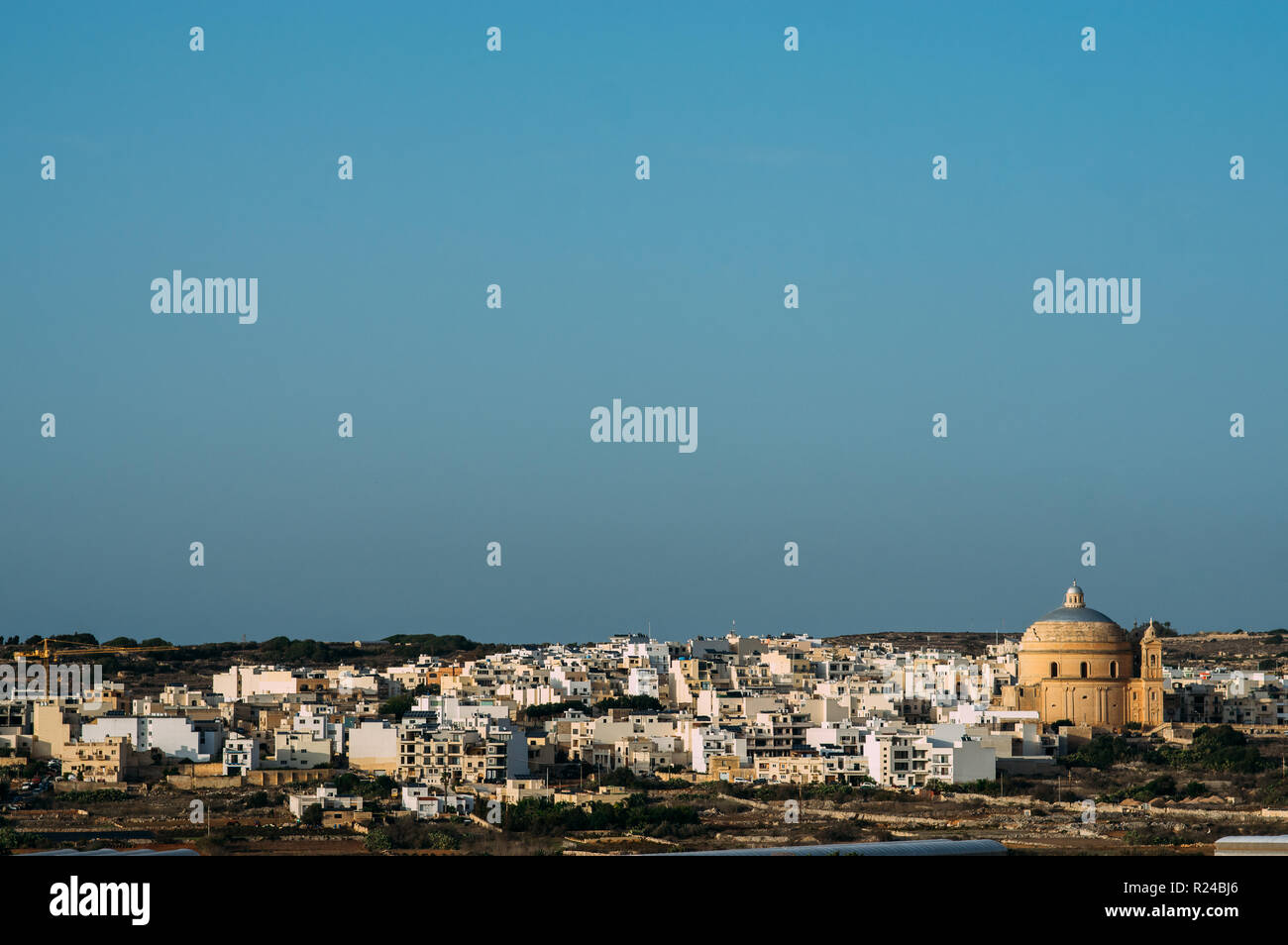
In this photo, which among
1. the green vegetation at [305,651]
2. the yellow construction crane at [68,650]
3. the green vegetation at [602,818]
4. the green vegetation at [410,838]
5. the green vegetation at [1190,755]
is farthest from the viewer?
the green vegetation at [305,651]

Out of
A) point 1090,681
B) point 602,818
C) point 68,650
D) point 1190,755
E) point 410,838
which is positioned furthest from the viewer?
point 68,650

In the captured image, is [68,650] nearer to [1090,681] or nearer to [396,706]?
[396,706]

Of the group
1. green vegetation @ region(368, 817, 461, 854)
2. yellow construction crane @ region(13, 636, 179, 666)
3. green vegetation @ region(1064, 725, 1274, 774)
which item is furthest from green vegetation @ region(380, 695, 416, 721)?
yellow construction crane @ region(13, 636, 179, 666)

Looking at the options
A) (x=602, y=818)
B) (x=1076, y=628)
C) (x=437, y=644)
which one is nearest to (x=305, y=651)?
(x=437, y=644)

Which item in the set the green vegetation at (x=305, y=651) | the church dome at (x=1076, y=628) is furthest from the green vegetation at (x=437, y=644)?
the church dome at (x=1076, y=628)

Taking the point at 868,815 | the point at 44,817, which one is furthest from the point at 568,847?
the point at 44,817

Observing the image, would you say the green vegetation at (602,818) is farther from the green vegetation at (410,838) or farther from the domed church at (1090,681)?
the domed church at (1090,681)
